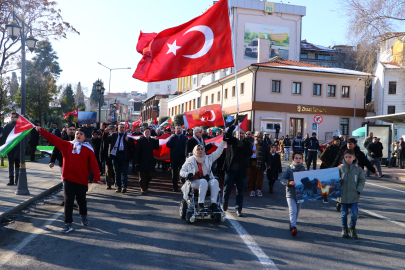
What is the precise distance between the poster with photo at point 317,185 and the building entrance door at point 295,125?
109ft

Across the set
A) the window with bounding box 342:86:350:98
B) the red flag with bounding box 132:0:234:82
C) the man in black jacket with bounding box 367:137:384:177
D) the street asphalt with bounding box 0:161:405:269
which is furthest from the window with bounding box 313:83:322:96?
the red flag with bounding box 132:0:234:82

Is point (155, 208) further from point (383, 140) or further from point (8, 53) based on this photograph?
point (8, 53)

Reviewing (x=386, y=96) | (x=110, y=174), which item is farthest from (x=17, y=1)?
(x=386, y=96)

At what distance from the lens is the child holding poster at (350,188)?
6.66 m

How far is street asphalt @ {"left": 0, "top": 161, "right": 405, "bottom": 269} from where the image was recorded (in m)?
5.17

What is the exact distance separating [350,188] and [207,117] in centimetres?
905

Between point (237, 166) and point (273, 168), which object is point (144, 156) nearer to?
point (237, 166)

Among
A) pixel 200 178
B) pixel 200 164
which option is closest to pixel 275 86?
pixel 200 164

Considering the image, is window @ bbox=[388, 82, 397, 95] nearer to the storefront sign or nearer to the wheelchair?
the storefront sign

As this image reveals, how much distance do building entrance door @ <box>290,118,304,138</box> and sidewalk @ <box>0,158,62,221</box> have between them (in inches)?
1130

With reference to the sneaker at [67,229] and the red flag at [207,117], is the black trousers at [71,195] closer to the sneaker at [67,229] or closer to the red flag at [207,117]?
the sneaker at [67,229]

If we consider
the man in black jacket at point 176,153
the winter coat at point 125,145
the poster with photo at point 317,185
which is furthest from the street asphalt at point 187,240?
the man in black jacket at point 176,153

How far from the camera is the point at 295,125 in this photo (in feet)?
131

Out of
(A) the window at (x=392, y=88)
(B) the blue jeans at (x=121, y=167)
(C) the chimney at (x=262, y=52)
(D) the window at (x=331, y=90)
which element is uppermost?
(C) the chimney at (x=262, y=52)
